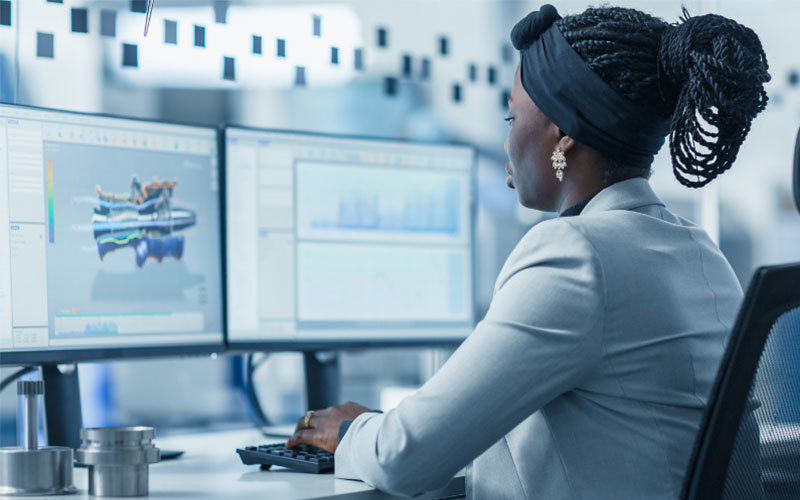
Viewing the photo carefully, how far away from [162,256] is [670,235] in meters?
0.77

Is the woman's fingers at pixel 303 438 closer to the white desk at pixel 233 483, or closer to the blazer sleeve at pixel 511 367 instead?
the white desk at pixel 233 483

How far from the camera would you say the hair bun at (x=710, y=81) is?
92 centimetres

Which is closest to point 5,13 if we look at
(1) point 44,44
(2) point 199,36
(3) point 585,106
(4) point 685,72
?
(1) point 44,44

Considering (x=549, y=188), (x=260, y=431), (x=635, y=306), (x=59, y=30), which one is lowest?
(x=260, y=431)

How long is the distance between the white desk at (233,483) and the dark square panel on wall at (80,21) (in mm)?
695

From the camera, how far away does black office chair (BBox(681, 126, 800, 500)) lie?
2.50 ft

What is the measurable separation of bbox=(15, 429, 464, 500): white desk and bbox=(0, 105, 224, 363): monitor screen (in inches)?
7.9

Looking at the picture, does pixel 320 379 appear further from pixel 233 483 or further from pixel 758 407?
pixel 758 407

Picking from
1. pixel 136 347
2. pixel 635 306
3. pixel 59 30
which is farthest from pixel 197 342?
pixel 635 306

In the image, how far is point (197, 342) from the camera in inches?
54.3

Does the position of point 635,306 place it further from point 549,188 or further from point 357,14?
point 357,14

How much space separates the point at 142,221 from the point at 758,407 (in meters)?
0.91

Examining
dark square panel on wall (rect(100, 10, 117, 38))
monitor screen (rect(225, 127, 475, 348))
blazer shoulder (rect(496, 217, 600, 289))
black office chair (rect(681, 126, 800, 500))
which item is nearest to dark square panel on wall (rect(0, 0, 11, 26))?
dark square panel on wall (rect(100, 10, 117, 38))

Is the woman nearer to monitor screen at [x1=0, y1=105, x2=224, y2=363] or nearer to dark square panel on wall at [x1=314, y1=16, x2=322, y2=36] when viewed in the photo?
monitor screen at [x1=0, y1=105, x2=224, y2=363]
